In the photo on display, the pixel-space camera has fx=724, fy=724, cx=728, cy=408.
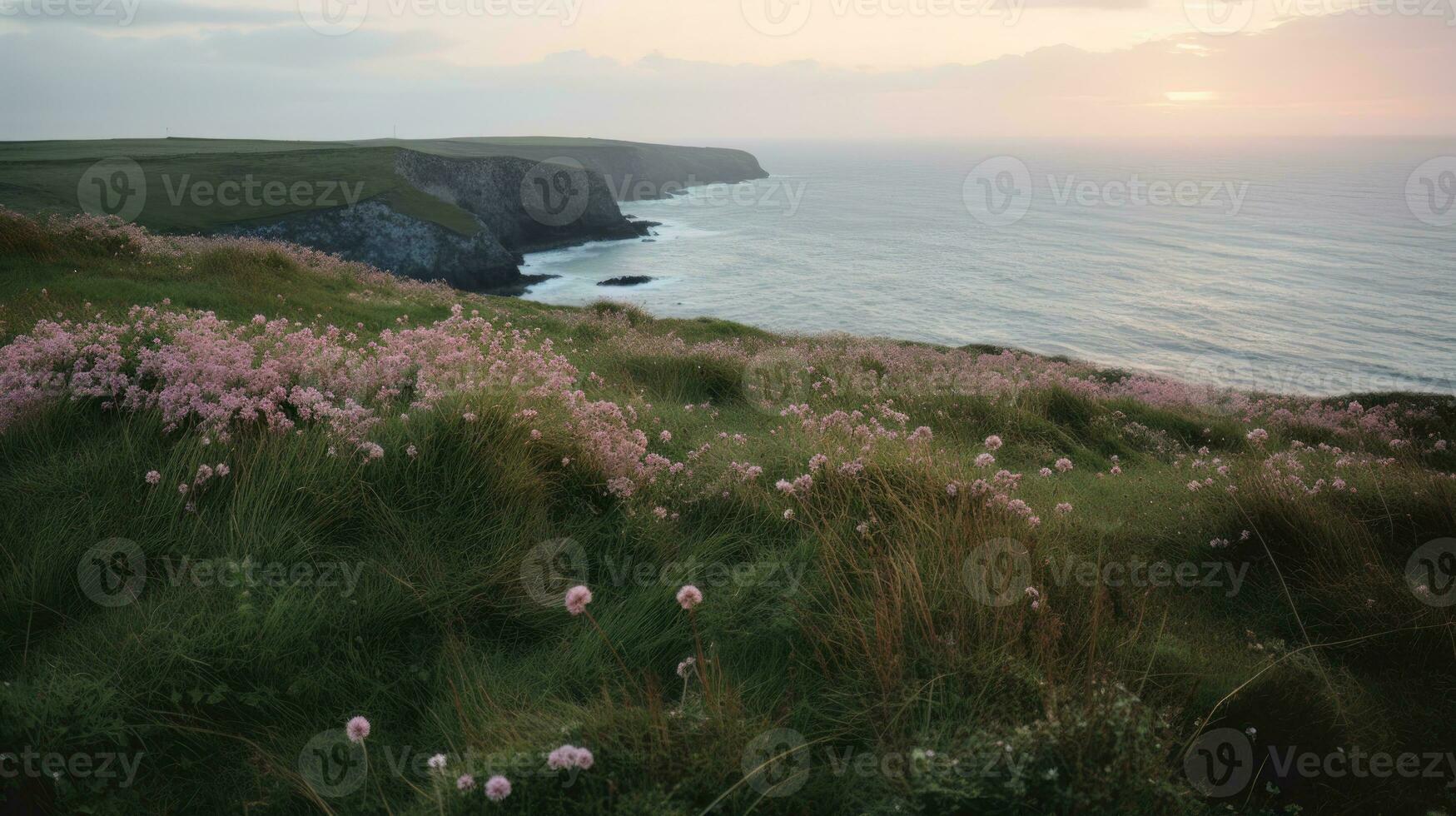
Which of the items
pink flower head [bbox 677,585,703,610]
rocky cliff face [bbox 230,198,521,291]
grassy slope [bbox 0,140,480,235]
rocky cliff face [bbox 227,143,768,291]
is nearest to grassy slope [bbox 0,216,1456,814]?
pink flower head [bbox 677,585,703,610]

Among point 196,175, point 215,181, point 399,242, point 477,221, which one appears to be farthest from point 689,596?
point 196,175

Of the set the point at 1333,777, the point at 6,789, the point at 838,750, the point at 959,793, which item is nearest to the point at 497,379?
the point at 6,789

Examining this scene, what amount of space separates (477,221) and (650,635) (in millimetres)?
66248

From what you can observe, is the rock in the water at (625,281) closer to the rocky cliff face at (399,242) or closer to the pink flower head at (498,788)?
the rocky cliff face at (399,242)

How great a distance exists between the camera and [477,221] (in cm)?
6412

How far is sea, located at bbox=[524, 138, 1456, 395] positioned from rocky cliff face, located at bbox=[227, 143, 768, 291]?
580cm

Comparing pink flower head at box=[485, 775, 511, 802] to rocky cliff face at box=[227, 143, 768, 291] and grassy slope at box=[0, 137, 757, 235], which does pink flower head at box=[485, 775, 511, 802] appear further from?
rocky cliff face at box=[227, 143, 768, 291]

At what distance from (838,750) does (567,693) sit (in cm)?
134

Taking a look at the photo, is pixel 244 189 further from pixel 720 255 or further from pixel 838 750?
pixel 838 750

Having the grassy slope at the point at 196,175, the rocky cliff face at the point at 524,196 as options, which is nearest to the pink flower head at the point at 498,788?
the grassy slope at the point at 196,175

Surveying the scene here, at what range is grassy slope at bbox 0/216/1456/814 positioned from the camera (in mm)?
2990

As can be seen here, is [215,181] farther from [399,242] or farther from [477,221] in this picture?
[477,221]

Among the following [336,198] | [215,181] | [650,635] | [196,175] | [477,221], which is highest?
[196,175]

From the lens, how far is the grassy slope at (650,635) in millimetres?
2990
